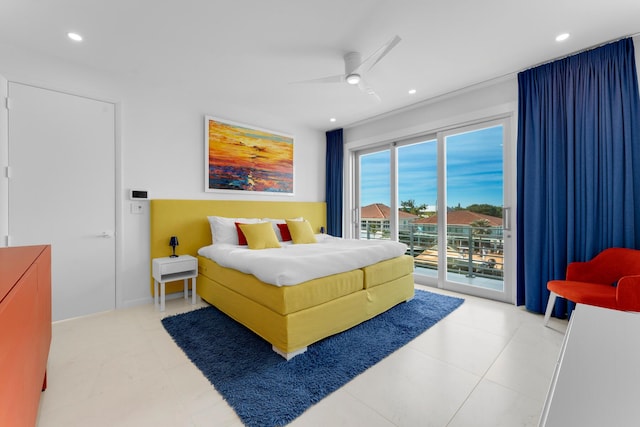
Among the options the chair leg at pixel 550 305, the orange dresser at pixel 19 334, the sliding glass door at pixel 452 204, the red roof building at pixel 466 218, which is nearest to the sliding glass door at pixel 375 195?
the sliding glass door at pixel 452 204

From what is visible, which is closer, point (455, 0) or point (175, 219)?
point (455, 0)

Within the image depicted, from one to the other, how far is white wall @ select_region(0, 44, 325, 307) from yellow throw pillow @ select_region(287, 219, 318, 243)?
109 cm

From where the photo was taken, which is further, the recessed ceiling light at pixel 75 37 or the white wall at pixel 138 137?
the white wall at pixel 138 137

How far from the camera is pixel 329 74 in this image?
3.06 m

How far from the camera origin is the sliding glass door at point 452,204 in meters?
3.35

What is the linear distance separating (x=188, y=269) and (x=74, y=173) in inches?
59.4

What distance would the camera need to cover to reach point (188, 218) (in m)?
3.43

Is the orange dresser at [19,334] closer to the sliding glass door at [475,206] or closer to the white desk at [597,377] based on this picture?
the white desk at [597,377]

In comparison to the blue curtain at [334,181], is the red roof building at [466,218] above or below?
below

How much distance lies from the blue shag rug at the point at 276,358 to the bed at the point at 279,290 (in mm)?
101

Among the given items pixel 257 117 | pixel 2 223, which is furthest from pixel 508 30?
pixel 2 223

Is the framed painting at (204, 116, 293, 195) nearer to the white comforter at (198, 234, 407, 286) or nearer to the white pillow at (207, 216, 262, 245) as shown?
the white pillow at (207, 216, 262, 245)

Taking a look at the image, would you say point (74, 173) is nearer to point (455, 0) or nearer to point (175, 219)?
point (175, 219)

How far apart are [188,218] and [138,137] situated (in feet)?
3.59
